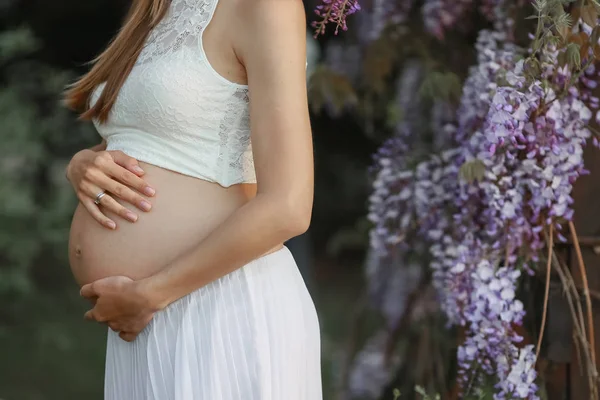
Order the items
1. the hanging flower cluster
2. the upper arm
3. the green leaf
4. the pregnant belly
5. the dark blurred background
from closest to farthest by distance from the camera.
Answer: the upper arm
the pregnant belly
the green leaf
the hanging flower cluster
the dark blurred background

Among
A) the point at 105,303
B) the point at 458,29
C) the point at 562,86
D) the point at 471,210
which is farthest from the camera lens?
the point at 458,29

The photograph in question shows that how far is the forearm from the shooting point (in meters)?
1.33

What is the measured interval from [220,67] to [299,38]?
0.15m

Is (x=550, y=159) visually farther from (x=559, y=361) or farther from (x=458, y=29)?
(x=458, y=29)

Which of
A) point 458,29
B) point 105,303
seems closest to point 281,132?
point 105,303

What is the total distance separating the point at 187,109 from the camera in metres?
1.43

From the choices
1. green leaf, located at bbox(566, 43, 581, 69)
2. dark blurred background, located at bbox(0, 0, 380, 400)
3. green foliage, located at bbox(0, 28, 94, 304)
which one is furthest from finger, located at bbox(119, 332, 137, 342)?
green foliage, located at bbox(0, 28, 94, 304)

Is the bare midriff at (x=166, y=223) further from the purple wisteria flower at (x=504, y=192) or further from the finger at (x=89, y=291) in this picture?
the purple wisteria flower at (x=504, y=192)

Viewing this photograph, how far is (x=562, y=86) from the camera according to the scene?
1964 mm

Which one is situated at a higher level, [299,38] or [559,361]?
[299,38]

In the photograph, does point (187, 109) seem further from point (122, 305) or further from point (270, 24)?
point (122, 305)

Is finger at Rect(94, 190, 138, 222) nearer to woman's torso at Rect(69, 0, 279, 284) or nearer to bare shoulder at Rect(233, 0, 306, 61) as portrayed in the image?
woman's torso at Rect(69, 0, 279, 284)

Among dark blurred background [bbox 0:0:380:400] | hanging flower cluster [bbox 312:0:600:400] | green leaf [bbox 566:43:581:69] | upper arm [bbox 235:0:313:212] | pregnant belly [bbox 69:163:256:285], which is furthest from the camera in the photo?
dark blurred background [bbox 0:0:380:400]

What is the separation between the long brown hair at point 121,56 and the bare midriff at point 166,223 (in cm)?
15
